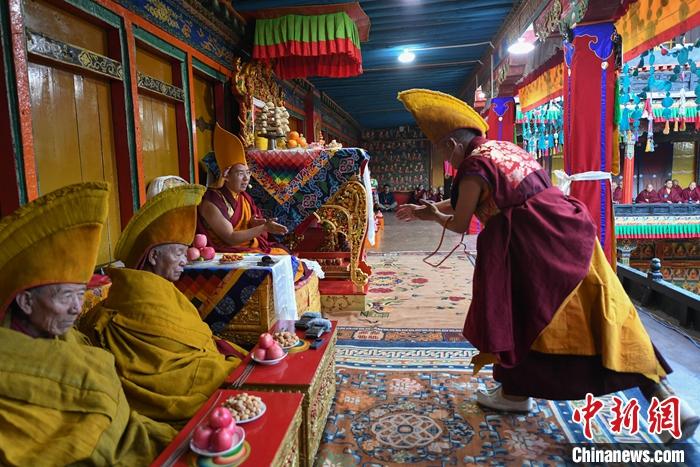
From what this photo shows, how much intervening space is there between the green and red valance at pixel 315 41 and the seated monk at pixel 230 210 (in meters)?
2.13

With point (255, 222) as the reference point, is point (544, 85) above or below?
above

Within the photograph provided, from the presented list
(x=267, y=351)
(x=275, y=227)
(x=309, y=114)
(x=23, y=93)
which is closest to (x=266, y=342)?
(x=267, y=351)

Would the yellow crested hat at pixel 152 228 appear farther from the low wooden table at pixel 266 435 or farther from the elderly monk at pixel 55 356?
the low wooden table at pixel 266 435

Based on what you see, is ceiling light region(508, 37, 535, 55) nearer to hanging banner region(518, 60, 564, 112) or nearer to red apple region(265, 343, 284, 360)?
hanging banner region(518, 60, 564, 112)

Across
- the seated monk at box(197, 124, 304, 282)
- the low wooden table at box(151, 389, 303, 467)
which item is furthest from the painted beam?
the low wooden table at box(151, 389, 303, 467)

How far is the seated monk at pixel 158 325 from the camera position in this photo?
185 centimetres

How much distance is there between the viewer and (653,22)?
353 centimetres

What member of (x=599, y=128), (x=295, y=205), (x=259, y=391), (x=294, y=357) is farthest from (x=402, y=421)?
(x=599, y=128)

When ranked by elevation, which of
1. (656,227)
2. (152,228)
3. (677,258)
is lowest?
(677,258)

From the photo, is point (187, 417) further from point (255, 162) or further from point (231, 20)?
point (231, 20)

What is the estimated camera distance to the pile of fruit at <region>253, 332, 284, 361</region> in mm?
2090

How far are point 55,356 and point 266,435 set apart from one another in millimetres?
672

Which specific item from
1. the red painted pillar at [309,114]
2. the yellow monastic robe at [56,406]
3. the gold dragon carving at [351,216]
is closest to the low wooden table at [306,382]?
the yellow monastic robe at [56,406]

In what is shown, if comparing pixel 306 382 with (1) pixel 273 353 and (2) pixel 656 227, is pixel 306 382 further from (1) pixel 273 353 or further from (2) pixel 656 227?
(2) pixel 656 227
